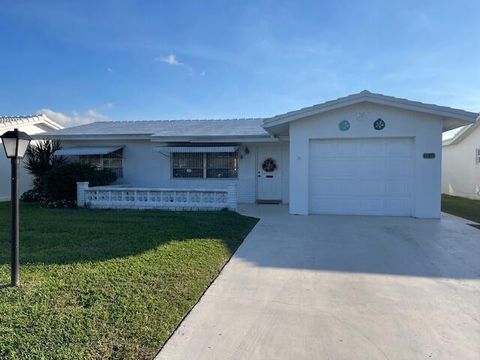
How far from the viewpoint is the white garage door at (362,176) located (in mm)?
11383

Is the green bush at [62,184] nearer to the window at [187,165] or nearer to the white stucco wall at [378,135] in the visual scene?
the window at [187,165]

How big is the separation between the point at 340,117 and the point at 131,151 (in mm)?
9732

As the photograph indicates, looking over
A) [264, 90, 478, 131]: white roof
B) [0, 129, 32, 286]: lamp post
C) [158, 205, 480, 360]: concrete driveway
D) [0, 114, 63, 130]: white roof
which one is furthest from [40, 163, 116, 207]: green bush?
[0, 129, 32, 286]: lamp post

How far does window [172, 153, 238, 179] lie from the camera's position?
15.6 m

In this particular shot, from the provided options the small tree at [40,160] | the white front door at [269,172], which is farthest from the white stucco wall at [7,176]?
the white front door at [269,172]

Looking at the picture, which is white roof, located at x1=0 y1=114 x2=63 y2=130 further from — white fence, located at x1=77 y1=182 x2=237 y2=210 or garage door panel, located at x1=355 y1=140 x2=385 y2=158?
garage door panel, located at x1=355 y1=140 x2=385 y2=158

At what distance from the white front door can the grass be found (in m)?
6.56

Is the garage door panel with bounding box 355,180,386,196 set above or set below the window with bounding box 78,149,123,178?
below

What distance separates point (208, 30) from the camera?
12.8 metres

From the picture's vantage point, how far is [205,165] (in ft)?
51.4

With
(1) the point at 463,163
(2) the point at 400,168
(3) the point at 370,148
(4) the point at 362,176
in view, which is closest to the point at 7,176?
(4) the point at 362,176

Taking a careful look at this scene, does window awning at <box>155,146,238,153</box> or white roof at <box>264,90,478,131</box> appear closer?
white roof at <box>264,90,478,131</box>

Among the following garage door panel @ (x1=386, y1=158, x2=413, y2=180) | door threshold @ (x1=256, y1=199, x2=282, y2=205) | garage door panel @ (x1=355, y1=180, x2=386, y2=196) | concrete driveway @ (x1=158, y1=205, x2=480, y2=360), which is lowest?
concrete driveway @ (x1=158, y1=205, x2=480, y2=360)

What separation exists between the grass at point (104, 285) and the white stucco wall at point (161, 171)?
6427 mm
